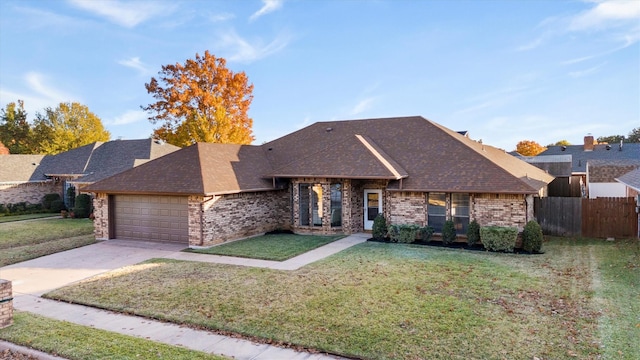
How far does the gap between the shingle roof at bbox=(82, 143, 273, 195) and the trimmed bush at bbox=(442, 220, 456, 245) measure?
7724 millimetres

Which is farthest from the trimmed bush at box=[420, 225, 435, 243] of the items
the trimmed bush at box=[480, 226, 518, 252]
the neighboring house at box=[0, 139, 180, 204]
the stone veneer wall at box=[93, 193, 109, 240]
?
the neighboring house at box=[0, 139, 180, 204]

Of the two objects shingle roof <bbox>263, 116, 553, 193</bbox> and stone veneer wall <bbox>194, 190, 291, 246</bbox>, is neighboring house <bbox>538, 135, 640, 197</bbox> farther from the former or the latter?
stone veneer wall <bbox>194, 190, 291, 246</bbox>

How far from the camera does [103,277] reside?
10.3 metres

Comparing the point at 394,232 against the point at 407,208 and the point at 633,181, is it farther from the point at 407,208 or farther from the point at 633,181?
the point at 633,181

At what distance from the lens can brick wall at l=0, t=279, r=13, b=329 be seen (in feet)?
22.4

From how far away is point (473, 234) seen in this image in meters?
13.7

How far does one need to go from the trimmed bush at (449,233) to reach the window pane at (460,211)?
63cm

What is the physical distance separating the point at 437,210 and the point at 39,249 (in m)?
15.3

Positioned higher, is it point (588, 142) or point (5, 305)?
point (588, 142)

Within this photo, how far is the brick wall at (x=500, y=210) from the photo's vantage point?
13.5 metres

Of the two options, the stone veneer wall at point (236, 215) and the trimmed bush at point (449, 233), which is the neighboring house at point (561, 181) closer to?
the trimmed bush at point (449, 233)

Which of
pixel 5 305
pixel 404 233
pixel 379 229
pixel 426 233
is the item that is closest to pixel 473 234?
pixel 426 233

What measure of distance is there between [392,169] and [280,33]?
418 inches

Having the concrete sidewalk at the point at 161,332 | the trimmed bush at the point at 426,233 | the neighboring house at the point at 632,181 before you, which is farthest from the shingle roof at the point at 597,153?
the concrete sidewalk at the point at 161,332
